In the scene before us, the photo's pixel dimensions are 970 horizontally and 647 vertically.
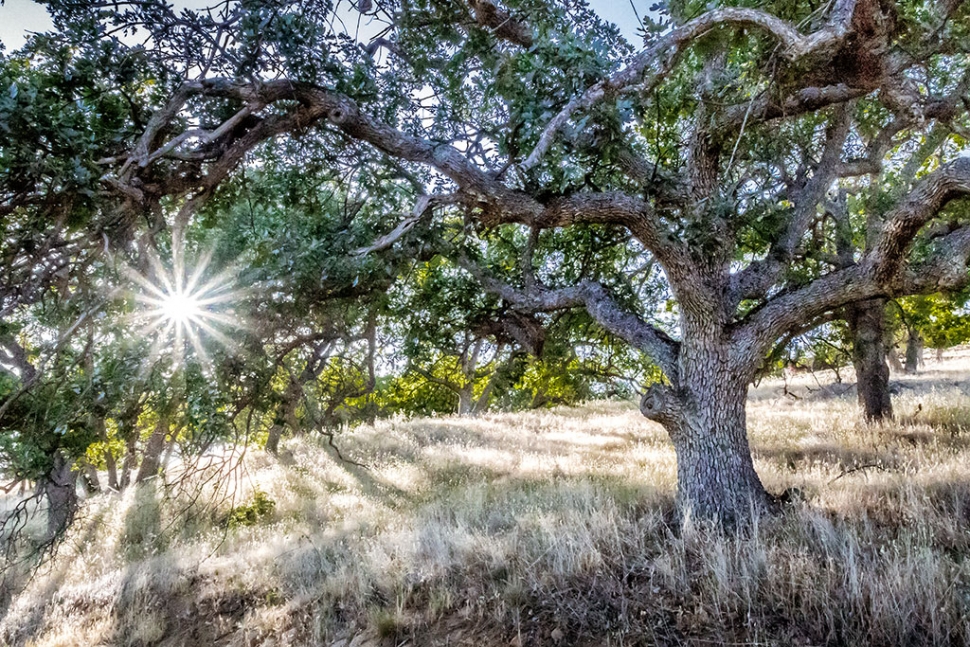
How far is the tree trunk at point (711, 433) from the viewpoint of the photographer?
16.2 ft

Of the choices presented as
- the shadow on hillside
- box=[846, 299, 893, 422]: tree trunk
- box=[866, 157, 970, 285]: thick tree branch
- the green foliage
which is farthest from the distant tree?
the green foliage

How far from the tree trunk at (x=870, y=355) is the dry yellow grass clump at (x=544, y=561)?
69 centimetres

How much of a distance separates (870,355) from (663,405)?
7154 millimetres

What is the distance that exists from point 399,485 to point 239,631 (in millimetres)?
4754

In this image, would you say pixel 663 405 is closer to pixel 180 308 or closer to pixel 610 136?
pixel 610 136

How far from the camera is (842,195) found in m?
8.75

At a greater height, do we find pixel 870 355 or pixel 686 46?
pixel 686 46

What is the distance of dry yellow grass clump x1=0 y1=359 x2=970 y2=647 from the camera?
336 centimetres

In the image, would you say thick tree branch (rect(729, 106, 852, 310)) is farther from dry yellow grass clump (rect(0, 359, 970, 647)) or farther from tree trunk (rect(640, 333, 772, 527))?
dry yellow grass clump (rect(0, 359, 970, 647))

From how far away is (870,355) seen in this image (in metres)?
9.44

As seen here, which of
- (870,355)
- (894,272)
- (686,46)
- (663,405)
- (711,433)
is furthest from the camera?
(870,355)

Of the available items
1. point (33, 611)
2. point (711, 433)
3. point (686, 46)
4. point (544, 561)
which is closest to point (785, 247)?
point (711, 433)

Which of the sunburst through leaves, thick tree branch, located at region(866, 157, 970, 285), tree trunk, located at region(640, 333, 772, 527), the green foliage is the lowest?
the green foliage

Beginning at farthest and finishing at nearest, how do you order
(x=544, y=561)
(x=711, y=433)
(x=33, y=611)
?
1. (x=33, y=611)
2. (x=711, y=433)
3. (x=544, y=561)
